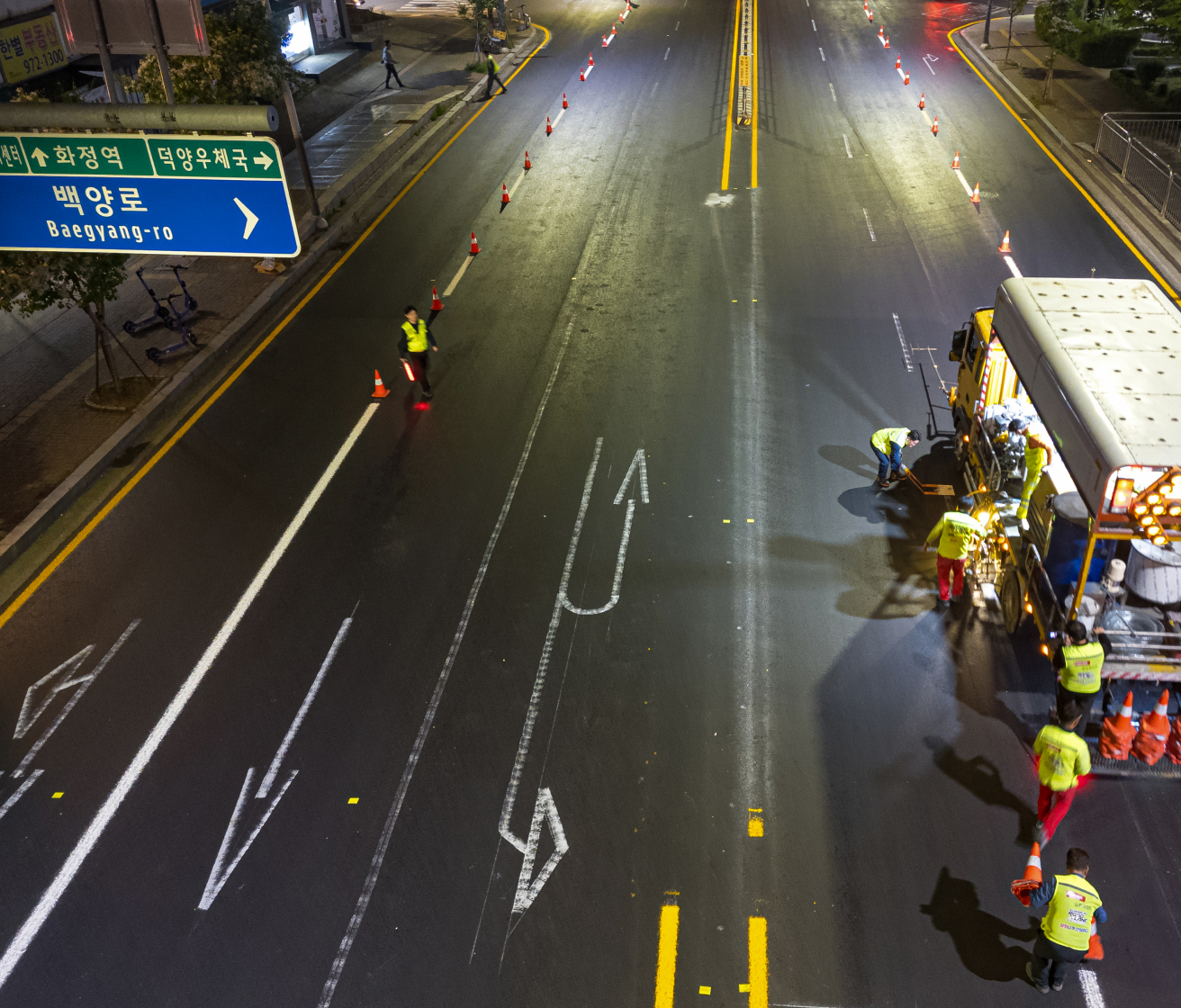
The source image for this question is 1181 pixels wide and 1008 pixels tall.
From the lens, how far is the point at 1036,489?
442 inches

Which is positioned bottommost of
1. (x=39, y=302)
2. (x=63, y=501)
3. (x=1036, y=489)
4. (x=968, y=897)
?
(x=968, y=897)

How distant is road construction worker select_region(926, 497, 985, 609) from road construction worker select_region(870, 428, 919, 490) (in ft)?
6.60

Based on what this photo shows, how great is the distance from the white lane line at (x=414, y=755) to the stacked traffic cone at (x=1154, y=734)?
7.64m

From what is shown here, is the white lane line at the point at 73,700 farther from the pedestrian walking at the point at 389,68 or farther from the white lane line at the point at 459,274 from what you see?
the pedestrian walking at the point at 389,68

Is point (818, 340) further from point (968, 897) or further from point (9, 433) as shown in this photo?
point (9, 433)

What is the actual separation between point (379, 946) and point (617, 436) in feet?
30.0

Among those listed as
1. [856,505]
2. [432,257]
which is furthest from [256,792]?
[432,257]

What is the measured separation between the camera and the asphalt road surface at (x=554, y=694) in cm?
850

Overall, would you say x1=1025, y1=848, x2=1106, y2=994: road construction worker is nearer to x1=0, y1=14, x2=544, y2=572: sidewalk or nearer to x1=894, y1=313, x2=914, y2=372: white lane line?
x1=894, y1=313, x2=914, y2=372: white lane line

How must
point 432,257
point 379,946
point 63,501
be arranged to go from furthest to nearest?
point 432,257, point 63,501, point 379,946

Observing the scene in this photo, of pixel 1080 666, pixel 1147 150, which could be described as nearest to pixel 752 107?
pixel 1147 150

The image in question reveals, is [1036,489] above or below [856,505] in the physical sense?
above

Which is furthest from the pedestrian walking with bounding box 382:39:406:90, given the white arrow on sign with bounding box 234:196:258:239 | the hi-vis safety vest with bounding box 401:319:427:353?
the white arrow on sign with bounding box 234:196:258:239

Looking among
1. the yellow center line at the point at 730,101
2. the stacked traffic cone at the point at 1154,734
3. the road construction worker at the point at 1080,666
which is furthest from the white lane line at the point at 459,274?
the stacked traffic cone at the point at 1154,734
